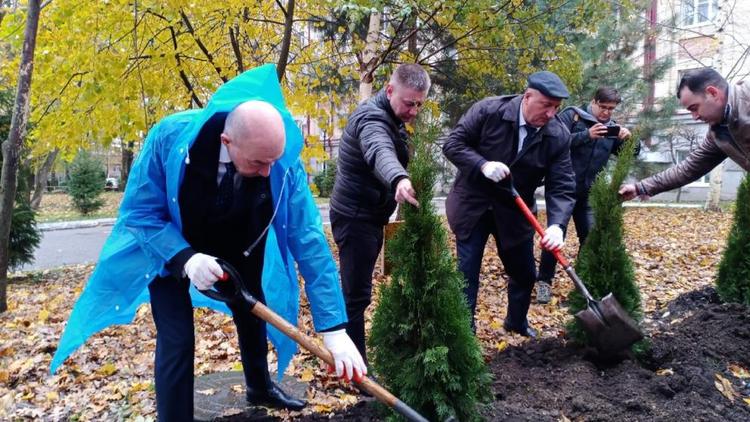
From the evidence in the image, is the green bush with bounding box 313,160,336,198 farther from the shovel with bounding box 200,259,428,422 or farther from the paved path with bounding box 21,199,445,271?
the shovel with bounding box 200,259,428,422

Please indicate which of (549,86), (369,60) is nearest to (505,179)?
(549,86)

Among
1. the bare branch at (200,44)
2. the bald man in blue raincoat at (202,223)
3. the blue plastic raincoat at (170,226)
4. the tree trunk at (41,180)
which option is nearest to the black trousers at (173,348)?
the bald man in blue raincoat at (202,223)

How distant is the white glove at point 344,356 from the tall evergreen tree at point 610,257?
1.97 meters

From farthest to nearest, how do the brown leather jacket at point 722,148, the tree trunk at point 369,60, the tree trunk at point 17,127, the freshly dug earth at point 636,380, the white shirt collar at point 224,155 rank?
the tree trunk at point 369,60, the tree trunk at point 17,127, the brown leather jacket at point 722,148, the freshly dug earth at point 636,380, the white shirt collar at point 224,155

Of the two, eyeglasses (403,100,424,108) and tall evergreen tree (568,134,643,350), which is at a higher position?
eyeglasses (403,100,424,108)

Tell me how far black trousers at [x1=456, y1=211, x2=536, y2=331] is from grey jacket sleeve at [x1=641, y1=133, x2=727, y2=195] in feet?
3.90

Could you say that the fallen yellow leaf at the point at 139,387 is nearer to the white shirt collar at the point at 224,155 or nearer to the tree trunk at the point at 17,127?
the white shirt collar at the point at 224,155

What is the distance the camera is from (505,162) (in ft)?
13.1

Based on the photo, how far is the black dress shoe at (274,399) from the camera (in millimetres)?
3273

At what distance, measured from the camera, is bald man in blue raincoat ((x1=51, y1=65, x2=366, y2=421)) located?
2414 mm

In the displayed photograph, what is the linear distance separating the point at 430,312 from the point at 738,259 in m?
3.46

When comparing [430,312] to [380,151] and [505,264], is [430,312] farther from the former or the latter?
[505,264]

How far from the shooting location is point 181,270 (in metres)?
2.46

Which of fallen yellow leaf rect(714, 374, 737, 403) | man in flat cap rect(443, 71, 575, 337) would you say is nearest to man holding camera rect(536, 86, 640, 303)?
man in flat cap rect(443, 71, 575, 337)
